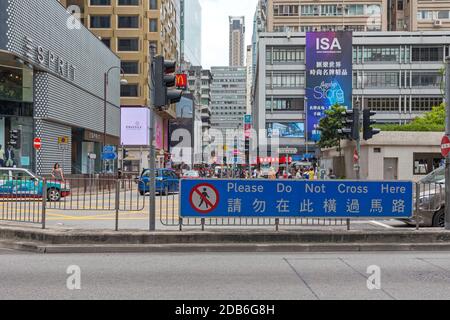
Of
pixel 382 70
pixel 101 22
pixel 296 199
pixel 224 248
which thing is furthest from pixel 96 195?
pixel 382 70

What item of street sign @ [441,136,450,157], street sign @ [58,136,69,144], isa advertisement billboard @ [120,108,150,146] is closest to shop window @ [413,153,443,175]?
street sign @ [58,136,69,144]

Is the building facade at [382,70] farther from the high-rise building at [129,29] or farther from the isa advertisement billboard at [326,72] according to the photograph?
the high-rise building at [129,29]

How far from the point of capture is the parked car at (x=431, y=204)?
12.9 meters

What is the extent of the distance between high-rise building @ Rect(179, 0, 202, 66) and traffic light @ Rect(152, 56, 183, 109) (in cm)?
10116

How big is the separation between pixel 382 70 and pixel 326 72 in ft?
32.1

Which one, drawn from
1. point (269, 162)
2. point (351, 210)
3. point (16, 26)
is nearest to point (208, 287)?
point (351, 210)

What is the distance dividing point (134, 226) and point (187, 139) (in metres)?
92.7

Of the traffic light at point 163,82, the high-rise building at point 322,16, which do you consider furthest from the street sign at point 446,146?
the high-rise building at point 322,16

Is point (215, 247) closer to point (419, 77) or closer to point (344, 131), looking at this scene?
point (344, 131)

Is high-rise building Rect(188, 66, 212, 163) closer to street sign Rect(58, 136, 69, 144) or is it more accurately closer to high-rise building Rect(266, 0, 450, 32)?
high-rise building Rect(266, 0, 450, 32)

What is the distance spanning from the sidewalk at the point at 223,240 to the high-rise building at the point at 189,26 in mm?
102233

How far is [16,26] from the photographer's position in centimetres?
2805

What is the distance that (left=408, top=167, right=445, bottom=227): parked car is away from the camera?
1295 cm

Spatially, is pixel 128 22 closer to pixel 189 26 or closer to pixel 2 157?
pixel 2 157
